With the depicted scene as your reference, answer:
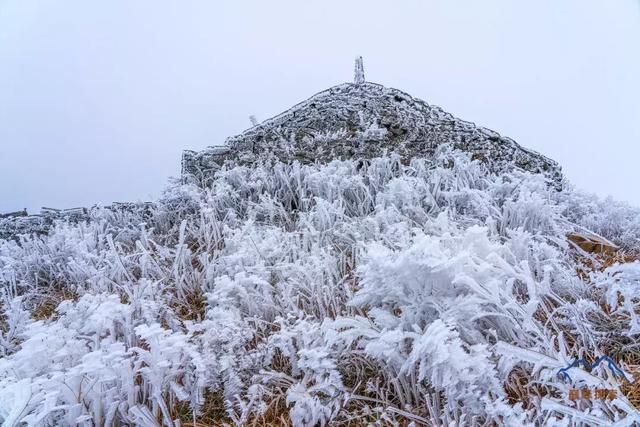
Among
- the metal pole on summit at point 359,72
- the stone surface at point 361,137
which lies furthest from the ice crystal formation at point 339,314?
the metal pole on summit at point 359,72

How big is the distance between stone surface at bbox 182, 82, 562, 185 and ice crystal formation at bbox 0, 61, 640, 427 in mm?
596

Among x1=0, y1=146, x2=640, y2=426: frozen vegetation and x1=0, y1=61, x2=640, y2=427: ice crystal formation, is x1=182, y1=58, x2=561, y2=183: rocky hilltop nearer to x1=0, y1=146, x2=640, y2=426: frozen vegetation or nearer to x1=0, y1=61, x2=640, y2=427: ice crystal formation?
x1=0, y1=61, x2=640, y2=427: ice crystal formation

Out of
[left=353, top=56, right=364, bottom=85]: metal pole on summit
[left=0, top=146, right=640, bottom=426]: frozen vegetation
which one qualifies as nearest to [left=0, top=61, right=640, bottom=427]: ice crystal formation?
[left=0, top=146, right=640, bottom=426]: frozen vegetation

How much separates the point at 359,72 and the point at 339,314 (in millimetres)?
5476

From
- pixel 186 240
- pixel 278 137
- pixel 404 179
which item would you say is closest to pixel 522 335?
pixel 404 179

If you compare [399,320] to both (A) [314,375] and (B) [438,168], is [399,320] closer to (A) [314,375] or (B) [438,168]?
(A) [314,375]

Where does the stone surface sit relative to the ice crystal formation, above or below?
above

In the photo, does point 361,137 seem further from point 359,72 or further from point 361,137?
point 359,72

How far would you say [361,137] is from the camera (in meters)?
5.95

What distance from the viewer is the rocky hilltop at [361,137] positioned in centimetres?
568

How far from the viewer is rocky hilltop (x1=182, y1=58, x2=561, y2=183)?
18.6 feet

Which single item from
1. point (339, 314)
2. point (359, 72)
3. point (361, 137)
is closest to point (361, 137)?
point (361, 137)

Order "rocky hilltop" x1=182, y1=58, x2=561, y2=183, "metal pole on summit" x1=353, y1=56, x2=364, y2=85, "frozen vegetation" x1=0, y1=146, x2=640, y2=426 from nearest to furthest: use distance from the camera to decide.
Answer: "frozen vegetation" x1=0, y1=146, x2=640, y2=426 → "rocky hilltop" x1=182, y1=58, x2=561, y2=183 → "metal pole on summit" x1=353, y1=56, x2=364, y2=85

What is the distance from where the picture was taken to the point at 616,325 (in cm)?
238
